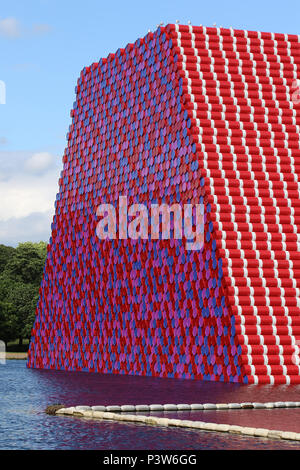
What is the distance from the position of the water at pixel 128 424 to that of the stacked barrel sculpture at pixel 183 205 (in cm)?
776

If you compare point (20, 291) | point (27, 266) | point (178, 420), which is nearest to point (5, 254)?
point (27, 266)

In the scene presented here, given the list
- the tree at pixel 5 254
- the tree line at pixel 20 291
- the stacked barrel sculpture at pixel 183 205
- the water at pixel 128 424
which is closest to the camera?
the water at pixel 128 424

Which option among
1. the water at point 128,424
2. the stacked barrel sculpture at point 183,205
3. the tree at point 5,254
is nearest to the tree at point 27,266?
the tree at point 5,254

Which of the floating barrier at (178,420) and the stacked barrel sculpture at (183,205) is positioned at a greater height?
the stacked barrel sculpture at (183,205)

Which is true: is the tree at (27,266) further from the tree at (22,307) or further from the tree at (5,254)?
the tree at (22,307)

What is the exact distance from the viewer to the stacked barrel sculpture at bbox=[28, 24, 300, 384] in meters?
48.8

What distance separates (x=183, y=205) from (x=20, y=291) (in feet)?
225

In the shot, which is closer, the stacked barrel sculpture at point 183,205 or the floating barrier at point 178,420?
the floating barrier at point 178,420

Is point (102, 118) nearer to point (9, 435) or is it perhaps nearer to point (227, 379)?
point (227, 379)

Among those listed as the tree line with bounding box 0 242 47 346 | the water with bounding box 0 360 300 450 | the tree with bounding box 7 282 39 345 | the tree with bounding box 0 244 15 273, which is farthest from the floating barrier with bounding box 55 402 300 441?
the tree with bounding box 0 244 15 273

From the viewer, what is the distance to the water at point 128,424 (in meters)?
20.7

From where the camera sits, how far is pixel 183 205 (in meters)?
53.8
